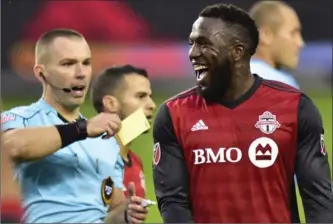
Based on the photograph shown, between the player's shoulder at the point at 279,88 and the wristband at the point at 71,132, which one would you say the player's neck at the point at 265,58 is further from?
the wristband at the point at 71,132

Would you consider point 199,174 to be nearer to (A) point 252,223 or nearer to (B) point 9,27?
(A) point 252,223

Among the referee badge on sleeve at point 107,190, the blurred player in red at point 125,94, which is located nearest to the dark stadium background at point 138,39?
the blurred player in red at point 125,94

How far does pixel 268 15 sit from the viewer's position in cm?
598

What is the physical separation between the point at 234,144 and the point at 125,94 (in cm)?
134

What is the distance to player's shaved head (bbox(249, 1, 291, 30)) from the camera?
5941 mm

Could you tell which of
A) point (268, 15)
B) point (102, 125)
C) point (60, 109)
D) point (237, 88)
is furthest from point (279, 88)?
point (268, 15)

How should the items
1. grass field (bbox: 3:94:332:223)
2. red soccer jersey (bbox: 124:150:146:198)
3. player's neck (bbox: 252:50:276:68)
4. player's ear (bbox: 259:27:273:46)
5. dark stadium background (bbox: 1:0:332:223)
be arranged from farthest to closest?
1. dark stadium background (bbox: 1:0:332:223)
2. grass field (bbox: 3:94:332:223)
3. player's ear (bbox: 259:27:273:46)
4. player's neck (bbox: 252:50:276:68)
5. red soccer jersey (bbox: 124:150:146:198)

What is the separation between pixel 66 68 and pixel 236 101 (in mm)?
726

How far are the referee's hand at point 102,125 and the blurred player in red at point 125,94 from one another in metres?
1.08

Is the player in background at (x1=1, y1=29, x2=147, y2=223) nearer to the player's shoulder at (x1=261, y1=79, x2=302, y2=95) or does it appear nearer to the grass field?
the player's shoulder at (x1=261, y1=79, x2=302, y2=95)

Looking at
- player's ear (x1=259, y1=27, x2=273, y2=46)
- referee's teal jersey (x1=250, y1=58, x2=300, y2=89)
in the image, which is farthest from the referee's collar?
player's ear (x1=259, y1=27, x2=273, y2=46)

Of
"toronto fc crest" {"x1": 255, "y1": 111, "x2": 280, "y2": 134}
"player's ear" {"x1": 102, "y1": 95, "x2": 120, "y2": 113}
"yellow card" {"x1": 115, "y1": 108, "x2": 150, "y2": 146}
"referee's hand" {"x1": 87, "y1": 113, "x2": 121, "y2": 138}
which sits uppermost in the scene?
"player's ear" {"x1": 102, "y1": 95, "x2": 120, "y2": 113}

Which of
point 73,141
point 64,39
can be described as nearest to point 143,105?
point 64,39

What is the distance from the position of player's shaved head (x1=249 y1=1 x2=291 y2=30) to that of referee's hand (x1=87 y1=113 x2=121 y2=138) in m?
2.60
